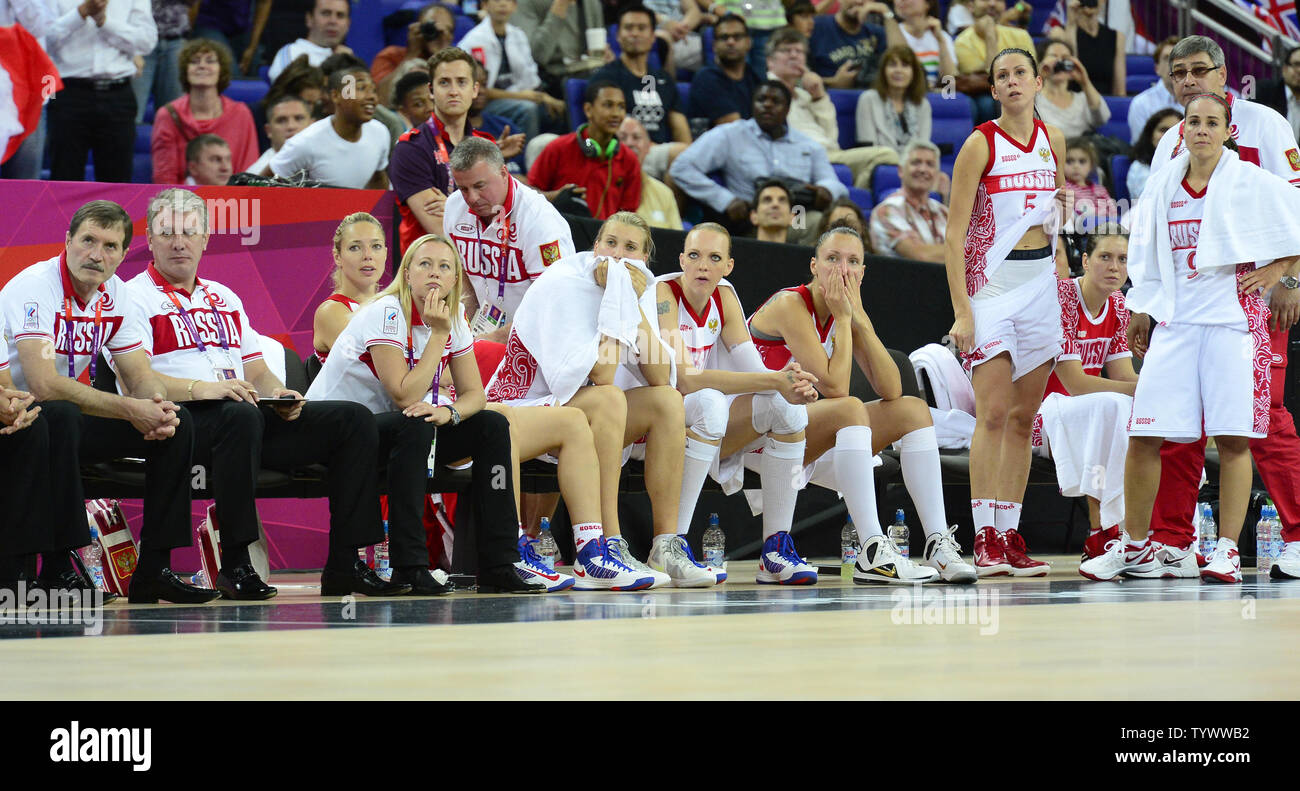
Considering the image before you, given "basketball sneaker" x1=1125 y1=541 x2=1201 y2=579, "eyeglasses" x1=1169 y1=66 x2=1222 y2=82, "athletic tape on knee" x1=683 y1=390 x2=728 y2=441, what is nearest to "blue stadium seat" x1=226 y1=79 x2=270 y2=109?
"athletic tape on knee" x1=683 y1=390 x2=728 y2=441

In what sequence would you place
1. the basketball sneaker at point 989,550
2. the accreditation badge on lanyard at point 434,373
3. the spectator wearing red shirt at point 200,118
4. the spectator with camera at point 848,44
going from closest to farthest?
the accreditation badge on lanyard at point 434,373, the basketball sneaker at point 989,550, the spectator wearing red shirt at point 200,118, the spectator with camera at point 848,44

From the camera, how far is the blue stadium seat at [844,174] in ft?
30.1

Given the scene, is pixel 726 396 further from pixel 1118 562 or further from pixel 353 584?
pixel 353 584

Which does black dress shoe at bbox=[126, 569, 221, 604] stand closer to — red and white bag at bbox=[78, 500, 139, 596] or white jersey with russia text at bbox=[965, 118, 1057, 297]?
red and white bag at bbox=[78, 500, 139, 596]

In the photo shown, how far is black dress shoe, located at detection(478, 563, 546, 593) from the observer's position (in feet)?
14.7

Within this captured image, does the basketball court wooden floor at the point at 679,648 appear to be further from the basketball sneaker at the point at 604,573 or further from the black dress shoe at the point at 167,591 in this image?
the basketball sneaker at the point at 604,573

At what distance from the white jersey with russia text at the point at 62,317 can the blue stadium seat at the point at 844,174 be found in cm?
540

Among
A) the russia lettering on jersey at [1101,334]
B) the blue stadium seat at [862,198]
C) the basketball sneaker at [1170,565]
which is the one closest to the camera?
the basketball sneaker at [1170,565]

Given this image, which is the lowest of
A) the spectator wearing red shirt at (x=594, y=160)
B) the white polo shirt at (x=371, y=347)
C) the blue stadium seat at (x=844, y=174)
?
the white polo shirt at (x=371, y=347)

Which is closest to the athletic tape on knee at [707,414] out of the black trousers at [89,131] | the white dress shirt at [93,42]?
the black trousers at [89,131]

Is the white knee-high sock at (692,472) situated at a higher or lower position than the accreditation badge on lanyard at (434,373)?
lower
